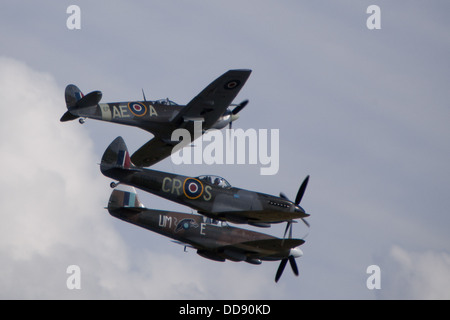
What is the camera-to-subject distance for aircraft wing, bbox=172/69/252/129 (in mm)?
53312

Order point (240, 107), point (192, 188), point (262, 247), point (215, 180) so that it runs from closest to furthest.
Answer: point (192, 188) < point (215, 180) < point (262, 247) < point (240, 107)

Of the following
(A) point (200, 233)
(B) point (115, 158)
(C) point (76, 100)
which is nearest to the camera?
(B) point (115, 158)

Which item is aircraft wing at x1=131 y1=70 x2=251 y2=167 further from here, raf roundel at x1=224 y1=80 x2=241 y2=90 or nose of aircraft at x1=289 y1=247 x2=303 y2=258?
nose of aircraft at x1=289 y1=247 x2=303 y2=258

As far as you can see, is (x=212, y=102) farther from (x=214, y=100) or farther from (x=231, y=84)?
(x=231, y=84)

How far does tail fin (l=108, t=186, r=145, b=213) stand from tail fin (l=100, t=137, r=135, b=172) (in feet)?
15.9

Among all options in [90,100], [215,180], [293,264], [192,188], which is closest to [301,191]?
[215,180]

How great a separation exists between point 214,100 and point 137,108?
158 inches

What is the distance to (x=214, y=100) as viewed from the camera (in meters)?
54.4

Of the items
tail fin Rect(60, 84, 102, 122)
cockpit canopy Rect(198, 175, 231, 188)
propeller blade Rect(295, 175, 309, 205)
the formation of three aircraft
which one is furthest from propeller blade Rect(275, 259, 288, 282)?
tail fin Rect(60, 84, 102, 122)
